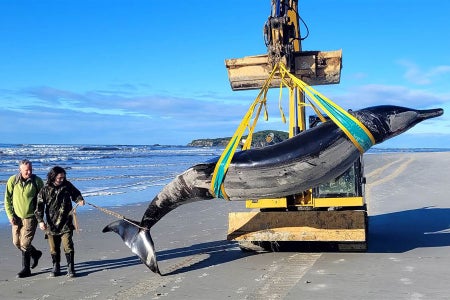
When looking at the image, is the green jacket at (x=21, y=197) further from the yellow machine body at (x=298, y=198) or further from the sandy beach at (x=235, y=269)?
the yellow machine body at (x=298, y=198)

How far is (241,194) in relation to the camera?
634 centimetres

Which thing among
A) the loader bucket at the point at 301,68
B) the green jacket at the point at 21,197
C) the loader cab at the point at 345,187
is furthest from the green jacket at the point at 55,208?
the loader cab at the point at 345,187

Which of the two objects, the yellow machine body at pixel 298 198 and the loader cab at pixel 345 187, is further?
the loader cab at pixel 345 187

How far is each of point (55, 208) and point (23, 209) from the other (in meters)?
0.61

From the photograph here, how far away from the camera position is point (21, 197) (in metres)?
8.12

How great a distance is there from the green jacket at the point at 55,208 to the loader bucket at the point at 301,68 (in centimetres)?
334

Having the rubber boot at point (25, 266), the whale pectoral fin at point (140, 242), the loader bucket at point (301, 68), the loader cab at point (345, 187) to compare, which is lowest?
the rubber boot at point (25, 266)

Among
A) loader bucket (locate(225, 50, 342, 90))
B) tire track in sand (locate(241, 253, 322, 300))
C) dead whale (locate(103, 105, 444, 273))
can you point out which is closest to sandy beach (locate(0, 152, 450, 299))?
tire track in sand (locate(241, 253, 322, 300))

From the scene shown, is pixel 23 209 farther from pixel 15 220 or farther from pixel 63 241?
pixel 63 241

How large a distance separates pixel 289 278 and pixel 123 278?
8.12 feet

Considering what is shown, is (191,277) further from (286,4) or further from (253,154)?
(286,4)

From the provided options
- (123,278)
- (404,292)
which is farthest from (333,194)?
(123,278)

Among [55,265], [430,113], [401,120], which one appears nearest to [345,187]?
[401,120]

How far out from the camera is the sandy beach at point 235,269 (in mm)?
6789
